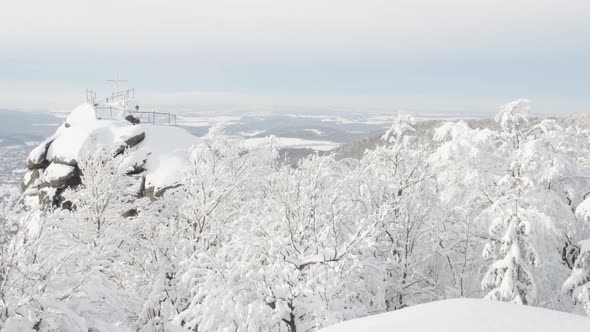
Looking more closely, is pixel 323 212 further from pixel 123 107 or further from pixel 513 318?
pixel 123 107

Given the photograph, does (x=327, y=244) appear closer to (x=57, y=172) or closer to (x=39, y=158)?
(x=57, y=172)

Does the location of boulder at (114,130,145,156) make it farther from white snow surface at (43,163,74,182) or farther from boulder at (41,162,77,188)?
white snow surface at (43,163,74,182)

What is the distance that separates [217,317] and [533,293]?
9876mm

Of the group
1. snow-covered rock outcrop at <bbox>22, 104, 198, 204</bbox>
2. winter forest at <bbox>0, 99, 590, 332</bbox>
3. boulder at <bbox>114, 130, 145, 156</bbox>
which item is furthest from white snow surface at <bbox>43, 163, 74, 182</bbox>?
winter forest at <bbox>0, 99, 590, 332</bbox>

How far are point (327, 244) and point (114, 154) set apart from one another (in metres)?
26.5

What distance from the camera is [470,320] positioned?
19.8ft

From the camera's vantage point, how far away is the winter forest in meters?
11.3

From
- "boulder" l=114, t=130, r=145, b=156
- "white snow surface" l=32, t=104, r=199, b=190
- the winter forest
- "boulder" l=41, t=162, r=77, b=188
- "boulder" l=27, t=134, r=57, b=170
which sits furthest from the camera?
"boulder" l=27, t=134, r=57, b=170

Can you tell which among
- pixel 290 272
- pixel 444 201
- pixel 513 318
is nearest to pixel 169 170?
pixel 444 201

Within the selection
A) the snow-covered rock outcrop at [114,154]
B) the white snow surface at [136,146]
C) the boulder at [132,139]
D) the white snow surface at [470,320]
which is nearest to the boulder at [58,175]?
the snow-covered rock outcrop at [114,154]

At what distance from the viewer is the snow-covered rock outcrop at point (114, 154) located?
117 feet

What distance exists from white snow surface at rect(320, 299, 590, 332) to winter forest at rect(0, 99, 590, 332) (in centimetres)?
539

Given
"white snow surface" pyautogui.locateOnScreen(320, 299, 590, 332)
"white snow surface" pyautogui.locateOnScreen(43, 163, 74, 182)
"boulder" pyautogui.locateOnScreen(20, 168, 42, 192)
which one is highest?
"white snow surface" pyautogui.locateOnScreen(320, 299, 590, 332)

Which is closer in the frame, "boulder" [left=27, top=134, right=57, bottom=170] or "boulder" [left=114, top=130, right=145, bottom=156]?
"boulder" [left=114, top=130, right=145, bottom=156]
